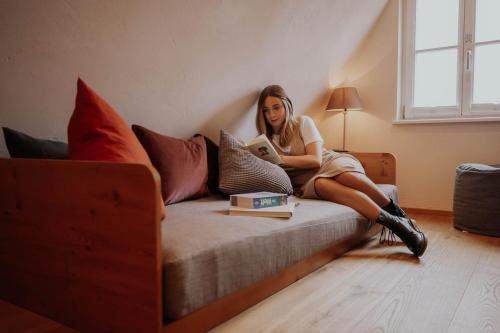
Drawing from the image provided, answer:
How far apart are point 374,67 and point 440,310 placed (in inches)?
103

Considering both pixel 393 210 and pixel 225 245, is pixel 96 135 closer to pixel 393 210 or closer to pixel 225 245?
pixel 225 245

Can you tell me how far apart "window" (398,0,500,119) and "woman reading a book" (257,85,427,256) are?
1445 mm

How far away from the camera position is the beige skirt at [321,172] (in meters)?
2.12

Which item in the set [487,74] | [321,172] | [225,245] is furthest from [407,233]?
[487,74]

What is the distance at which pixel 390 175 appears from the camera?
2.66 metres

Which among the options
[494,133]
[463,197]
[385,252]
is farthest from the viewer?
[494,133]

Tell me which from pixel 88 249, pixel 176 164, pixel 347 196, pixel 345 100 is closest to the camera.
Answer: pixel 88 249

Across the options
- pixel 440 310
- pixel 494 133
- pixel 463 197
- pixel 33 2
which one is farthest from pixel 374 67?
pixel 33 2

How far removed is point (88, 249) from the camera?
3.28ft

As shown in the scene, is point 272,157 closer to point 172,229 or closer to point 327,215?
point 327,215

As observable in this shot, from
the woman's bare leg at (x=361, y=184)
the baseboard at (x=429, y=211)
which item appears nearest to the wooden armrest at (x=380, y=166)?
the woman's bare leg at (x=361, y=184)

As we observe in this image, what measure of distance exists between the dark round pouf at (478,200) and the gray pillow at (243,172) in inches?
54.3

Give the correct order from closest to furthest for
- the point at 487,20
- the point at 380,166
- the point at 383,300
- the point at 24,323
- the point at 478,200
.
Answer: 1. the point at 24,323
2. the point at 383,300
3. the point at 478,200
4. the point at 380,166
5. the point at 487,20

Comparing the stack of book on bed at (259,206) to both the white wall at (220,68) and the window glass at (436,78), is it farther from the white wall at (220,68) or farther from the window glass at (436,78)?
the window glass at (436,78)
